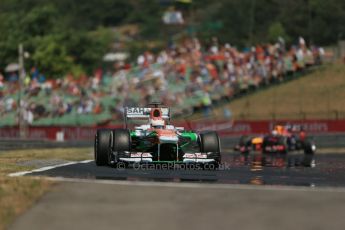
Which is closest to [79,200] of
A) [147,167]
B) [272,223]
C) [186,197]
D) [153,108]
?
[186,197]

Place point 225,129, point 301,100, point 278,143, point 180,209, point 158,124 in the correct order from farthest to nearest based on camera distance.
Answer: point 301,100
point 225,129
point 278,143
point 158,124
point 180,209

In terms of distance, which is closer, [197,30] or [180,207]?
[180,207]

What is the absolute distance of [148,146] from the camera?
16.4 metres

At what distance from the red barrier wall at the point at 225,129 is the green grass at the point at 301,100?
1207mm

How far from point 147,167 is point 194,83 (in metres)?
34.2

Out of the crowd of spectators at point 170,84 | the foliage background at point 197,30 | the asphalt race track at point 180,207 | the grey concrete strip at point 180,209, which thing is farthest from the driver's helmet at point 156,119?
the foliage background at point 197,30

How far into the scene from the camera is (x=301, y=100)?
49281 millimetres

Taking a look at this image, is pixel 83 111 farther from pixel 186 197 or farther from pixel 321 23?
pixel 186 197

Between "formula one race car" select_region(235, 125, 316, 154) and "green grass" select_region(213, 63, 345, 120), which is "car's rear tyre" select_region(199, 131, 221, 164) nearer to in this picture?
"formula one race car" select_region(235, 125, 316, 154)

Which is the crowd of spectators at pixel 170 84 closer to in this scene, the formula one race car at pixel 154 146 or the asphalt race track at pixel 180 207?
the formula one race car at pixel 154 146

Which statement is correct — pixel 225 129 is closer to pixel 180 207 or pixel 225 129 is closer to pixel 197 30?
pixel 180 207

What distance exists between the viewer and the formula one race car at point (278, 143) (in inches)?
1149

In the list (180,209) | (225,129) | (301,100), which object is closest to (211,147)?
(180,209)

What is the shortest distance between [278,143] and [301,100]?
2067 cm
